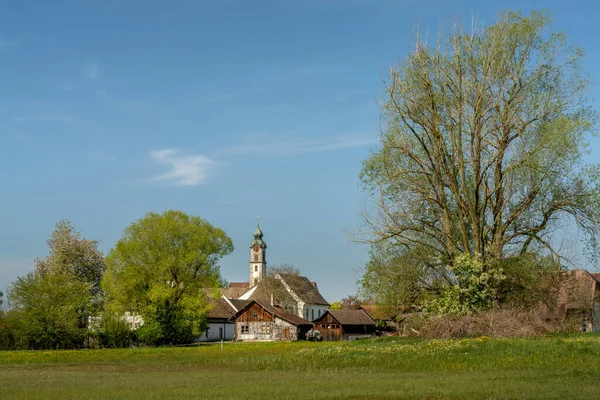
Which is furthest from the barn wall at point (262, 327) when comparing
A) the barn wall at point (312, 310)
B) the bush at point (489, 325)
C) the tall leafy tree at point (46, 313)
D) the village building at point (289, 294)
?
the bush at point (489, 325)

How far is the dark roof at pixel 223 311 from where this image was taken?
9825 cm

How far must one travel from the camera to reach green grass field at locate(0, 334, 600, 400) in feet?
63.2

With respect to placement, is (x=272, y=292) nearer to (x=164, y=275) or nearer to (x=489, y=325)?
(x=164, y=275)

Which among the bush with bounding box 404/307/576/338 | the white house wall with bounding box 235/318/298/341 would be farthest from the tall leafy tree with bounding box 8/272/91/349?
the bush with bounding box 404/307/576/338

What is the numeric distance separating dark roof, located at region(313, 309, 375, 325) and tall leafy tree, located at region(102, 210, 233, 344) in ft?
94.7

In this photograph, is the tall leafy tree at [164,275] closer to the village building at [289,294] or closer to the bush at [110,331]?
the bush at [110,331]

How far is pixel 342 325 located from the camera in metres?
95.5

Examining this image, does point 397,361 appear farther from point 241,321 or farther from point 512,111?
point 241,321

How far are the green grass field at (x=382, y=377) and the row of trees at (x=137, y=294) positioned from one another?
30.2 meters

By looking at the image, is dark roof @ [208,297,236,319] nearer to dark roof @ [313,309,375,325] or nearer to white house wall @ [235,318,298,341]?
white house wall @ [235,318,298,341]

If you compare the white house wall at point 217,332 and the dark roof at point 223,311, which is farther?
the dark roof at point 223,311

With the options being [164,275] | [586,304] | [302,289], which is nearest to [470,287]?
[586,304]

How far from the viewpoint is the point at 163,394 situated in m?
20.1

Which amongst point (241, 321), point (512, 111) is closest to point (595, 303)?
point (512, 111)
